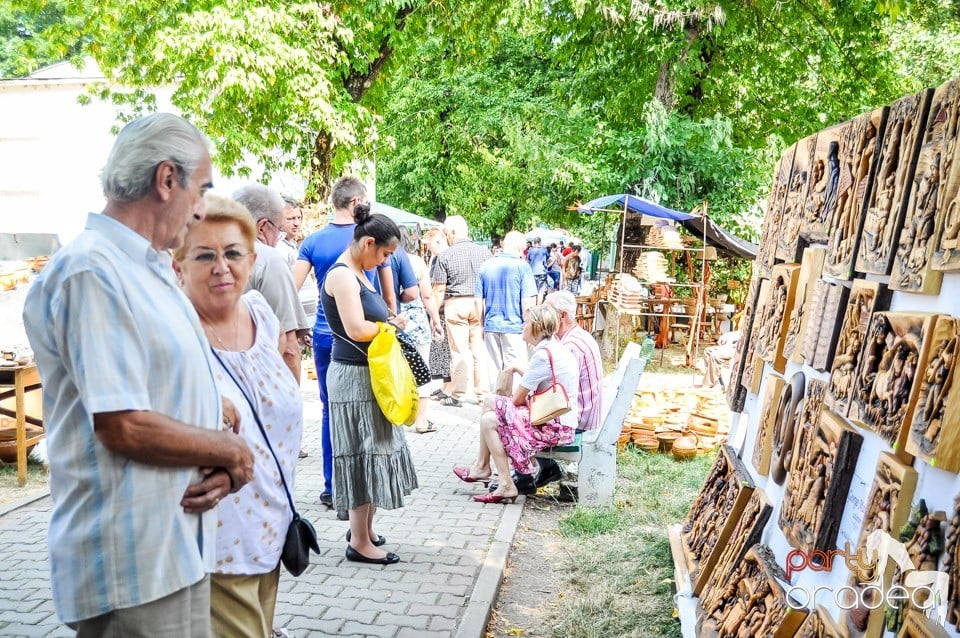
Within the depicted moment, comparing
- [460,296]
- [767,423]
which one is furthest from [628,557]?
[460,296]

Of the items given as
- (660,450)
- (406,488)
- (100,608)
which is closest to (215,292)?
(100,608)

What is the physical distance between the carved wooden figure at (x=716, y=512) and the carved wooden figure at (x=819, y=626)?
1095 mm

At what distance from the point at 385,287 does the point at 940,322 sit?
4.21 metres

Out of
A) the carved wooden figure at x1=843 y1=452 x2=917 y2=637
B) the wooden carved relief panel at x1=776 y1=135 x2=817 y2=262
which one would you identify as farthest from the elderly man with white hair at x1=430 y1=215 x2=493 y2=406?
the carved wooden figure at x1=843 y1=452 x2=917 y2=637

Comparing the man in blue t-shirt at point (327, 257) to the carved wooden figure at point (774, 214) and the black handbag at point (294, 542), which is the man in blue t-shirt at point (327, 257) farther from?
the black handbag at point (294, 542)

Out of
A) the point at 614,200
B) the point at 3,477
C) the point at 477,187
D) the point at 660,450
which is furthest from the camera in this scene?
the point at 477,187

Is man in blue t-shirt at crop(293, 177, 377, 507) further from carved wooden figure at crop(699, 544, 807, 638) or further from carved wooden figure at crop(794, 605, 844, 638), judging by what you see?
carved wooden figure at crop(794, 605, 844, 638)

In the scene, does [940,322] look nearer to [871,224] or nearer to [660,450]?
[871,224]

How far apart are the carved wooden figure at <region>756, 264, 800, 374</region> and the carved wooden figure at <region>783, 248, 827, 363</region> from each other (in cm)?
3

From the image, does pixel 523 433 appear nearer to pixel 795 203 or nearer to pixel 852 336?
pixel 795 203

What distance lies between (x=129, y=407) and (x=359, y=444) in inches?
119

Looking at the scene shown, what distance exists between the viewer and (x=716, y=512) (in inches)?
165

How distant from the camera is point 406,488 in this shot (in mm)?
4988

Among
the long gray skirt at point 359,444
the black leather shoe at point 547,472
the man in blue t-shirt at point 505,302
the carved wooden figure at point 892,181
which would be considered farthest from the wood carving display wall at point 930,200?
the man in blue t-shirt at point 505,302
